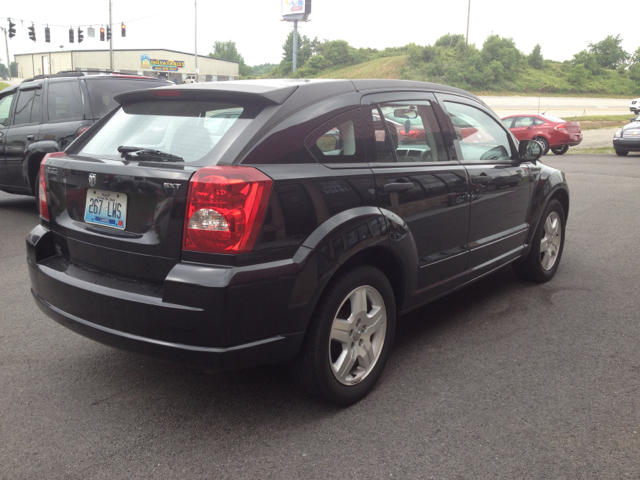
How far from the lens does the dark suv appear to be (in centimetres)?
808

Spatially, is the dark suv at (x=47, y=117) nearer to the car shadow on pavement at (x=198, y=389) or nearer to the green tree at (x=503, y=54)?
the car shadow on pavement at (x=198, y=389)

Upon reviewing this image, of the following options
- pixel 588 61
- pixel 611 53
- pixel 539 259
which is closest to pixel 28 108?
pixel 539 259

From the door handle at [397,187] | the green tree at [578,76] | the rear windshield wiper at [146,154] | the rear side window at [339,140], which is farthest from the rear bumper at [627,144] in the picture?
the green tree at [578,76]

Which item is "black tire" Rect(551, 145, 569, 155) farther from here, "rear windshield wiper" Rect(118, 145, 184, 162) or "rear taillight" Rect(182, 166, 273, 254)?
"rear taillight" Rect(182, 166, 273, 254)

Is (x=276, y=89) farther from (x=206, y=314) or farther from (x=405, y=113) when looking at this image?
(x=206, y=314)

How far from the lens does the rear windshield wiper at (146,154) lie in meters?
2.88

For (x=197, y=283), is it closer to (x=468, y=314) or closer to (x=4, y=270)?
(x=468, y=314)

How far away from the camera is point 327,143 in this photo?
3066mm

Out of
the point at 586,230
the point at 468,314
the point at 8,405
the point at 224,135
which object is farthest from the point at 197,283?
the point at 586,230

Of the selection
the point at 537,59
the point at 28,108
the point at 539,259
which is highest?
the point at 537,59

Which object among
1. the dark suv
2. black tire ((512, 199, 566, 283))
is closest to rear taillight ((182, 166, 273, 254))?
black tire ((512, 199, 566, 283))

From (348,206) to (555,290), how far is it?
117 inches

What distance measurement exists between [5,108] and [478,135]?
24.5 ft

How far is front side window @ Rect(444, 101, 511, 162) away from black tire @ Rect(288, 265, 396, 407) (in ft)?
4.52
